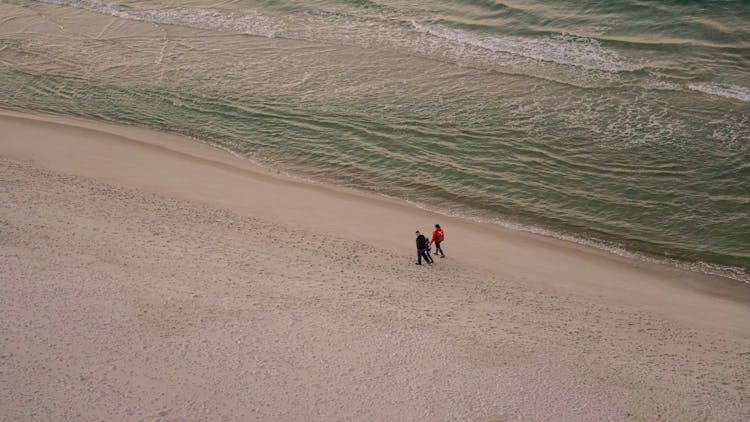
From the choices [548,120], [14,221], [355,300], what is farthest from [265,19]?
[355,300]

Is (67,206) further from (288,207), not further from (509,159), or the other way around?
(509,159)

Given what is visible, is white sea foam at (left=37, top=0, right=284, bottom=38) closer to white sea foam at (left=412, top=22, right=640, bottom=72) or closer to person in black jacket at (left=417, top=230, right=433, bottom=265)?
white sea foam at (left=412, top=22, right=640, bottom=72)

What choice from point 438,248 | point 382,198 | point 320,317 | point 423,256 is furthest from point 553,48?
point 320,317

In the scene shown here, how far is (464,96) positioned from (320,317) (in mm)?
13600

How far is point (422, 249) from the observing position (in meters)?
17.0

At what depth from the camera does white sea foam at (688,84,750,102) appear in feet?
80.3

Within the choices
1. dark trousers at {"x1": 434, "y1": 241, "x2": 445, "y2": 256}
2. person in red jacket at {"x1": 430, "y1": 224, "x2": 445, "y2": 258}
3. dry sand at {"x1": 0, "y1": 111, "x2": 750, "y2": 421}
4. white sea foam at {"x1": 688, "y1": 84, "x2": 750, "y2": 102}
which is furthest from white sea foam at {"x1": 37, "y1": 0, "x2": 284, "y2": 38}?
white sea foam at {"x1": 688, "y1": 84, "x2": 750, "y2": 102}

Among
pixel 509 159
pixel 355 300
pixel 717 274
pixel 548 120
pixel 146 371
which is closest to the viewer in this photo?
pixel 146 371

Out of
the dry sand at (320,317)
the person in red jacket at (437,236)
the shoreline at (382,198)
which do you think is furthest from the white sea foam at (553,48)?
the person in red jacket at (437,236)

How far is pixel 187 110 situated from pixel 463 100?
10.5m

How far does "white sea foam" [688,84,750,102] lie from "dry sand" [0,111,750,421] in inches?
409

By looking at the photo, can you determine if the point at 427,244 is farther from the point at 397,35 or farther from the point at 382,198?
the point at 397,35

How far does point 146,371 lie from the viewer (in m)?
13.4

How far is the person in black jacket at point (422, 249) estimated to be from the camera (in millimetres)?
16797
